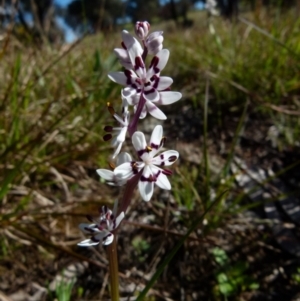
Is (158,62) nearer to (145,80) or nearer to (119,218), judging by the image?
(145,80)

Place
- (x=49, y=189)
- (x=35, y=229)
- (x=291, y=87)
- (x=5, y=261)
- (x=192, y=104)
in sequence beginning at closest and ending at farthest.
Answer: (x=5, y=261), (x=35, y=229), (x=49, y=189), (x=291, y=87), (x=192, y=104)

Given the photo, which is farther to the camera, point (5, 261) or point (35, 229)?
point (35, 229)

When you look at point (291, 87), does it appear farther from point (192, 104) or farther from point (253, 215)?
point (253, 215)

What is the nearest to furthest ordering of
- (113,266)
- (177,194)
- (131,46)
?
(131,46) → (113,266) → (177,194)

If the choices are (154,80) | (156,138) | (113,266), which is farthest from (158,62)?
(113,266)

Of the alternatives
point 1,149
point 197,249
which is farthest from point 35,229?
point 197,249

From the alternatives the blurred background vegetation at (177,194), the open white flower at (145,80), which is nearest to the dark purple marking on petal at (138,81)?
the open white flower at (145,80)

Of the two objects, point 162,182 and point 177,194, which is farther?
point 177,194

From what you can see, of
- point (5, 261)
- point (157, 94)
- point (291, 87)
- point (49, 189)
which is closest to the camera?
point (157, 94)
